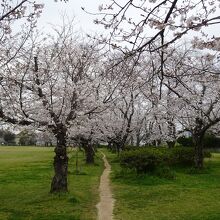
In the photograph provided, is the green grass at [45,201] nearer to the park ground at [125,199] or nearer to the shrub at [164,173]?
the park ground at [125,199]

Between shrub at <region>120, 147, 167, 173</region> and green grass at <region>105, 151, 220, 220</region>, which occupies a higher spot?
shrub at <region>120, 147, 167, 173</region>

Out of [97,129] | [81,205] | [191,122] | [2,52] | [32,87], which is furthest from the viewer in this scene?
[97,129]

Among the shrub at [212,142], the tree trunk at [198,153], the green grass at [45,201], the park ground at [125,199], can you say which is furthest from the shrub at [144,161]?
the shrub at [212,142]

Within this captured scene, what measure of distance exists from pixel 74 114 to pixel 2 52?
148 inches

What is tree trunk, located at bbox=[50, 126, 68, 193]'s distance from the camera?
16.7m

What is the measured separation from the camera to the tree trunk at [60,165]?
1673cm

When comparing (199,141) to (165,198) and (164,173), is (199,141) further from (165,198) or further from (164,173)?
(165,198)

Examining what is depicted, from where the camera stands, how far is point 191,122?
30.2 m

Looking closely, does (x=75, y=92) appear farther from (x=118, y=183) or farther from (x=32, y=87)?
(x=118, y=183)

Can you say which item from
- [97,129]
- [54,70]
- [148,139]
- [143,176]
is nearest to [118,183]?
[143,176]

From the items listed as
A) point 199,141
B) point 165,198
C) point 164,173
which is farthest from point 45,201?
point 199,141

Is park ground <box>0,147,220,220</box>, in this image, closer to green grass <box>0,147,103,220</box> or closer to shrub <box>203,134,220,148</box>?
green grass <box>0,147,103,220</box>

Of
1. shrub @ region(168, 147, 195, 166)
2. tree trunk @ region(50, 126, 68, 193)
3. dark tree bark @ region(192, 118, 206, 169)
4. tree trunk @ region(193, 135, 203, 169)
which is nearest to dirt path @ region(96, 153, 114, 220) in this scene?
tree trunk @ region(50, 126, 68, 193)

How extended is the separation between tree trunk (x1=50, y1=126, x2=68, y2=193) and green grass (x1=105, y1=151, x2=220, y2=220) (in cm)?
207
